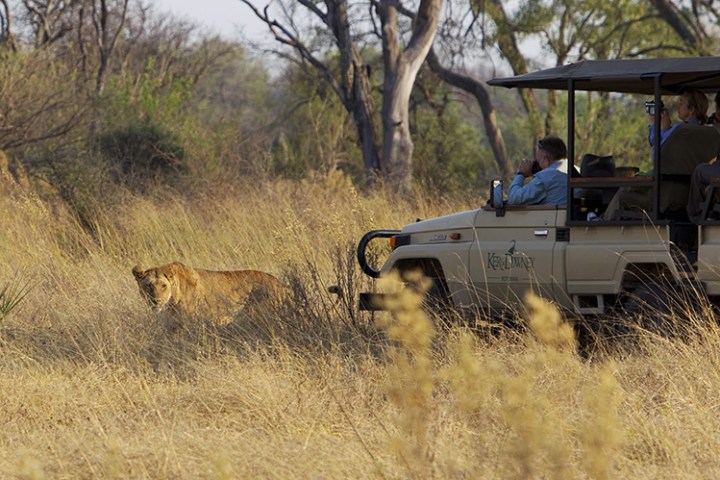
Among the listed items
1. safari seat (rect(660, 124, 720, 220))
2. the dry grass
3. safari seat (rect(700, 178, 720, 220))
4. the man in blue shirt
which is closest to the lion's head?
the dry grass

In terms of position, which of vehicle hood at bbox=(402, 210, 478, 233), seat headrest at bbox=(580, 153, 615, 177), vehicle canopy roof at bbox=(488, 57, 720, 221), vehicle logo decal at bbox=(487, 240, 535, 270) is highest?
vehicle canopy roof at bbox=(488, 57, 720, 221)

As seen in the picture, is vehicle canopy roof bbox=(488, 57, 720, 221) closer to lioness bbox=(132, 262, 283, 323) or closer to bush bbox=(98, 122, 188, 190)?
lioness bbox=(132, 262, 283, 323)

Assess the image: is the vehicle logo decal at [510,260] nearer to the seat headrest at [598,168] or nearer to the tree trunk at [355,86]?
the seat headrest at [598,168]

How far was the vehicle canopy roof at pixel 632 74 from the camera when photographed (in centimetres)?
696

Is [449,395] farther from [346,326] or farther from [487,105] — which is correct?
[487,105]

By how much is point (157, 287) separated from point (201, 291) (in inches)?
13.6

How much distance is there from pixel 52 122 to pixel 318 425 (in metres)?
14.7

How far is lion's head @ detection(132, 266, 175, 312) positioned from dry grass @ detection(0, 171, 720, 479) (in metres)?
0.14

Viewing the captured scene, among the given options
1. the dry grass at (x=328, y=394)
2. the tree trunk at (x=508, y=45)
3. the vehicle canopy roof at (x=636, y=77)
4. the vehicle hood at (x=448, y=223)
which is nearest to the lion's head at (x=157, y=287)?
the dry grass at (x=328, y=394)

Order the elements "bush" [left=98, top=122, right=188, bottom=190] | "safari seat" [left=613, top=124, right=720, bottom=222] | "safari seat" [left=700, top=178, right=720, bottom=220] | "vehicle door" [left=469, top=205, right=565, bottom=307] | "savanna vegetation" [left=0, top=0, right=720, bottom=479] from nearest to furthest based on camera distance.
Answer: "savanna vegetation" [left=0, top=0, right=720, bottom=479], "safari seat" [left=700, top=178, right=720, bottom=220], "safari seat" [left=613, top=124, right=720, bottom=222], "vehicle door" [left=469, top=205, right=565, bottom=307], "bush" [left=98, top=122, right=188, bottom=190]

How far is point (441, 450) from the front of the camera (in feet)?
16.3

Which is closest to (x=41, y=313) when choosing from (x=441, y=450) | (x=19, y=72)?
(x=441, y=450)

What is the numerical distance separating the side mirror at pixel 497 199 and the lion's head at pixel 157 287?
2446 millimetres

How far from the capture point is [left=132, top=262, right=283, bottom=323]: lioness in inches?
341
